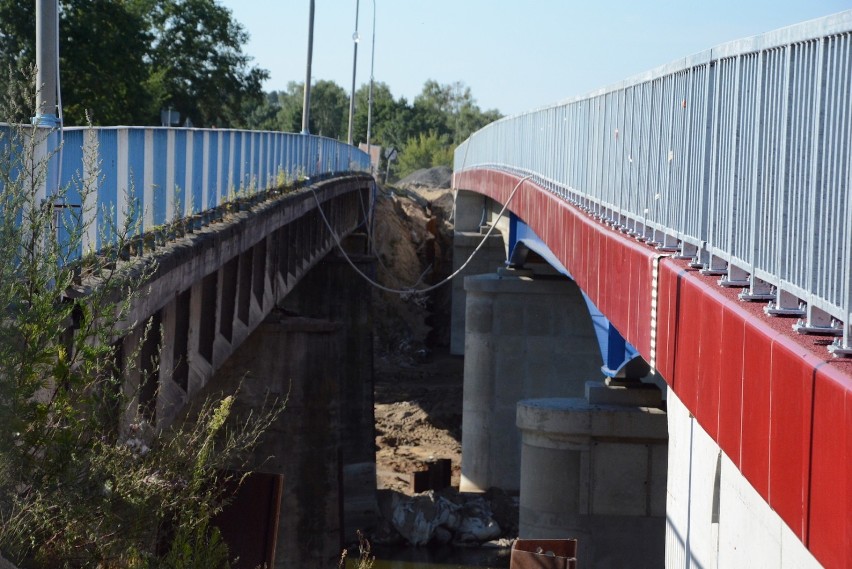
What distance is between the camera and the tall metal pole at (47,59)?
848cm

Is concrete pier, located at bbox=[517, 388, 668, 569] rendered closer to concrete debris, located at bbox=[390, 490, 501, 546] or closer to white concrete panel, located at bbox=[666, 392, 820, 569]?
concrete debris, located at bbox=[390, 490, 501, 546]

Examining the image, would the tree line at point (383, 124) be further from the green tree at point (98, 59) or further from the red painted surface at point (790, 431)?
the red painted surface at point (790, 431)

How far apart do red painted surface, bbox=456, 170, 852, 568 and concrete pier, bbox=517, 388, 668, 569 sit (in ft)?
30.6

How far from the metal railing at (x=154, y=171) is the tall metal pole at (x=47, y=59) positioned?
22 cm

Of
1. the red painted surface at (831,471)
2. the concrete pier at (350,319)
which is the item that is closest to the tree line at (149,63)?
the concrete pier at (350,319)

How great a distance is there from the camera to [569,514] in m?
18.5

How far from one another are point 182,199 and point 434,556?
531 inches

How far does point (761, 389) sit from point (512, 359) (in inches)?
931

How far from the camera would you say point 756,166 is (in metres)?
6.01

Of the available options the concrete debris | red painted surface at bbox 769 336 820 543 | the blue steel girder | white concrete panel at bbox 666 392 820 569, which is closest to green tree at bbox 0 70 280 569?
white concrete panel at bbox 666 392 820 569

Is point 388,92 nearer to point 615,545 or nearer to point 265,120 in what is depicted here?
point 265,120

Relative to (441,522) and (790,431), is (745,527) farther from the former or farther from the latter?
(441,522)

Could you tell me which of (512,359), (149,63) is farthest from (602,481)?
(149,63)

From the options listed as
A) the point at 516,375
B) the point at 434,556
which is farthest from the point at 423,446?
the point at 434,556
